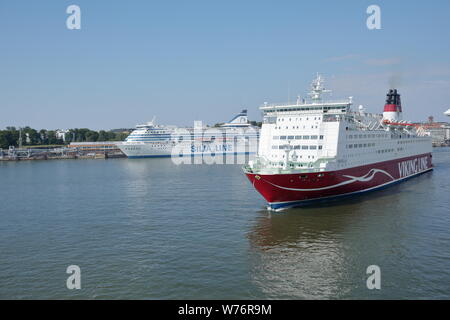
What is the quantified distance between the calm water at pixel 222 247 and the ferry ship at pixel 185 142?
5545cm

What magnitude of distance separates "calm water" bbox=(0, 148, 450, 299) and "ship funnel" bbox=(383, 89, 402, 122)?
51.9 ft

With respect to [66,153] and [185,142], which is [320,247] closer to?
[185,142]

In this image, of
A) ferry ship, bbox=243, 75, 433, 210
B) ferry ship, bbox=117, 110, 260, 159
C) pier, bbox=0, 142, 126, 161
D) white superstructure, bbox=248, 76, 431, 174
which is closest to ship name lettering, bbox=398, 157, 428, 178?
ferry ship, bbox=243, 75, 433, 210

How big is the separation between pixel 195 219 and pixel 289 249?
729cm

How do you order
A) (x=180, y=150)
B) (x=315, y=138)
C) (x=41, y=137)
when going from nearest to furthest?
1. (x=315, y=138)
2. (x=180, y=150)
3. (x=41, y=137)

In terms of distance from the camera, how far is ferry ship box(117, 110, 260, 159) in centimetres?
8369

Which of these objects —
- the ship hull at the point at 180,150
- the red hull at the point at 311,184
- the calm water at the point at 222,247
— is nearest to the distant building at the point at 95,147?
the ship hull at the point at 180,150

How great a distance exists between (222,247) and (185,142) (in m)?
74.1

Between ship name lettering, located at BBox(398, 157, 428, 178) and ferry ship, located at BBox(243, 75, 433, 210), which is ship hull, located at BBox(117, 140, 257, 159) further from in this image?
ferry ship, located at BBox(243, 75, 433, 210)

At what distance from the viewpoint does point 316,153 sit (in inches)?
954

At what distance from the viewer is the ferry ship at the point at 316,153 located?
22297 millimetres

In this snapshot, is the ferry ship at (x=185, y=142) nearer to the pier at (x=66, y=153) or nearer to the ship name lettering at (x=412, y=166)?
the pier at (x=66, y=153)

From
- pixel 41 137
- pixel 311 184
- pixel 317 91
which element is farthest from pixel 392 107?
pixel 41 137

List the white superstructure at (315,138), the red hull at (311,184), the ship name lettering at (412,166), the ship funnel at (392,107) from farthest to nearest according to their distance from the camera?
1. the ship funnel at (392,107)
2. the ship name lettering at (412,166)
3. the white superstructure at (315,138)
4. the red hull at (311,184)
